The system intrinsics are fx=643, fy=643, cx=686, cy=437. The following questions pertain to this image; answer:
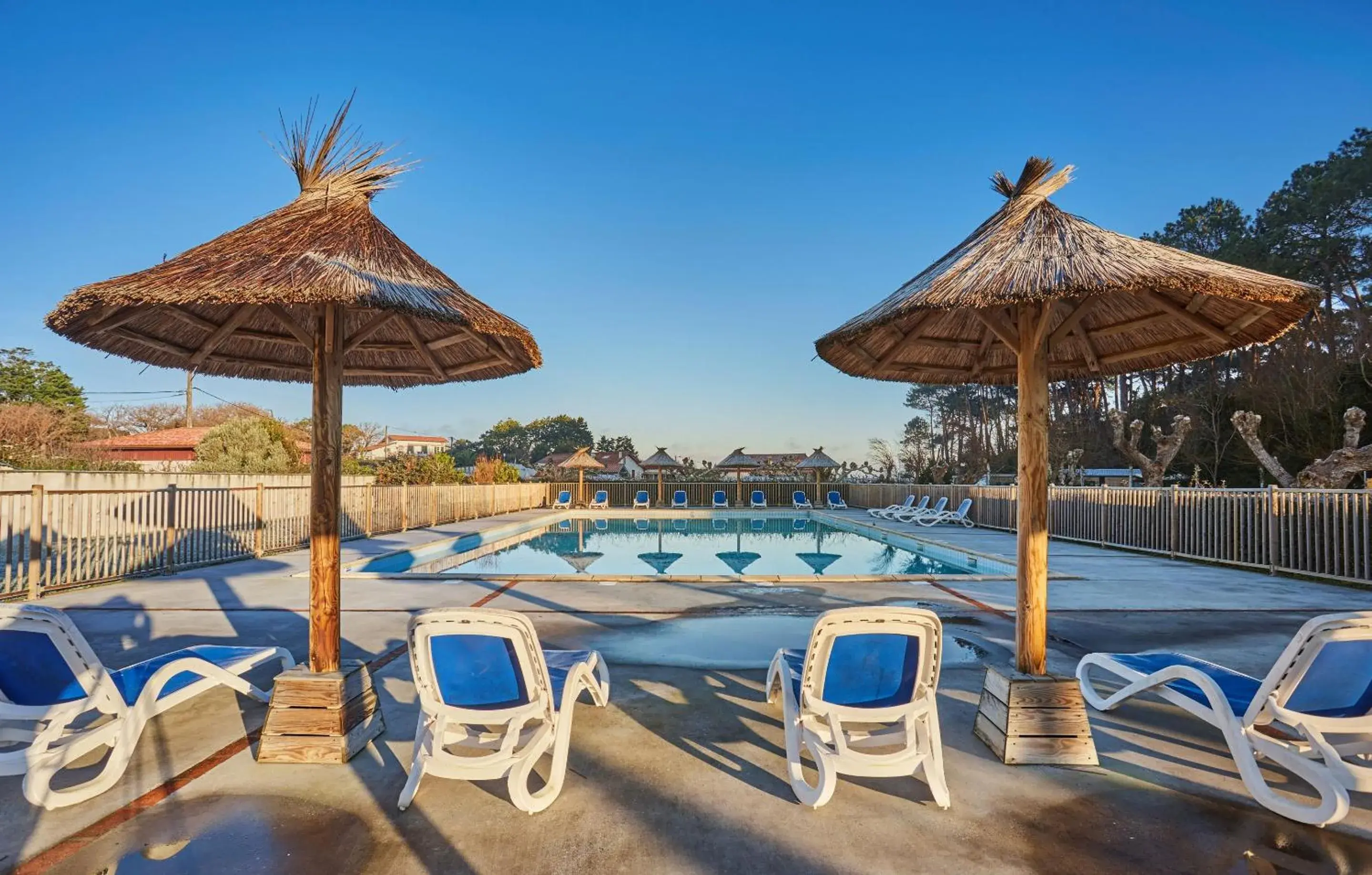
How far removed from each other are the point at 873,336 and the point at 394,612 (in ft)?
16.4

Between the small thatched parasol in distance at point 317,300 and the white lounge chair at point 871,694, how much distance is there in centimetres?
220

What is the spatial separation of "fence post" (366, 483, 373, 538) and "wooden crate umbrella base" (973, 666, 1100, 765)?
12677 millimetres

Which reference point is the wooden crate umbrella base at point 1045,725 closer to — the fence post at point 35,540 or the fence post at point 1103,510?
the fence post at point 35,540

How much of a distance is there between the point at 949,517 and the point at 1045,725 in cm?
1504

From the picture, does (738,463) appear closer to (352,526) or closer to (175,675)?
(352,526)

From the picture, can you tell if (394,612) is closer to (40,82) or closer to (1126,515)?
(1126,515)

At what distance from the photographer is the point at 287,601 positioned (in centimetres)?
657

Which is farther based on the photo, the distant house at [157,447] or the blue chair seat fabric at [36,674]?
the distant house at [157,447]

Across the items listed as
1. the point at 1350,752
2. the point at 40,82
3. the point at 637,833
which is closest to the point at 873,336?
the point at 1350,752

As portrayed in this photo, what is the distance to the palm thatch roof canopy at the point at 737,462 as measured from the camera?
2798 centimetres

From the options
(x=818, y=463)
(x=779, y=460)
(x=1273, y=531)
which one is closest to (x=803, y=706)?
(x=1273, y=531)

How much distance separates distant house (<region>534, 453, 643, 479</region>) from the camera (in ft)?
124

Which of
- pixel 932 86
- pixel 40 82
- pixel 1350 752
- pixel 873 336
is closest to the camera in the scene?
pixel 1350 752

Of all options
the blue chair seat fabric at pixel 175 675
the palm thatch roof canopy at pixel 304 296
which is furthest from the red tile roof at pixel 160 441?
the blue chair seat fabric at pixel 175 675
